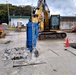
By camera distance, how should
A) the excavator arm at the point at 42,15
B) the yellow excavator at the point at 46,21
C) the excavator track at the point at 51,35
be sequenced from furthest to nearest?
the excavator arm at the point at 42,15
the yellow excavator at the point at 46,21
the excavator track at the point at 51,35

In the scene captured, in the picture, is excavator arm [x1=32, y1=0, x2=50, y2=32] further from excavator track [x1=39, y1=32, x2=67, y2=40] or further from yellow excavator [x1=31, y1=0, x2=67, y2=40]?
excavator track [x1=39, y1=32, x2=67, y2=40]

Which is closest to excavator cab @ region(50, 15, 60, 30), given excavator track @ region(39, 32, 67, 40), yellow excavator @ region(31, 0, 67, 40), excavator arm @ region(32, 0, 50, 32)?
yellow excavator @ region(31, 0, 67, 40)

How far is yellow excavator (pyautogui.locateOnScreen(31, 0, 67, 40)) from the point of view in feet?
83.5

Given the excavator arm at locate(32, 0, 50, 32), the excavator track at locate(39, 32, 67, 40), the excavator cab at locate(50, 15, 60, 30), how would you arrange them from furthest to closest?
the excavator cab at locate(50, 15, 60, 30)
the excavator arm at locate(32, 0, 50, 32)
the excavator track at locate(39, 32, 67, 40)

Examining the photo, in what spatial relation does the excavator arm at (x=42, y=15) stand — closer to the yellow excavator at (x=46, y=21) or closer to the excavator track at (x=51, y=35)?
the yellow excavator at (x=46, y=21)

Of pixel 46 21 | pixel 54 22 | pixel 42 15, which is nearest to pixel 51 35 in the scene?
pixel 54 22

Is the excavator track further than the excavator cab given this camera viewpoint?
No

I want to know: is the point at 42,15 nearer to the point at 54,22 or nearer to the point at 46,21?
the point at 46,21

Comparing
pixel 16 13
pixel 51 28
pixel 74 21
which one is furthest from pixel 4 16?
pixel 51 28

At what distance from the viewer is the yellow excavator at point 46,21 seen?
2544 centimetres

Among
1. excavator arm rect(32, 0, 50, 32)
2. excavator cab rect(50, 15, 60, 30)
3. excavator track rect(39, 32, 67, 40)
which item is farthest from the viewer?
excavator cab rect(50, 15, 60, 30)

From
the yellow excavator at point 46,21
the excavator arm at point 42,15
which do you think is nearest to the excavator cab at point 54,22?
the yellow excavator at point 46,21

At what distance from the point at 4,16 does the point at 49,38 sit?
60888 millimetres

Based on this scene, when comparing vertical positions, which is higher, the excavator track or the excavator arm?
the excavator arm
